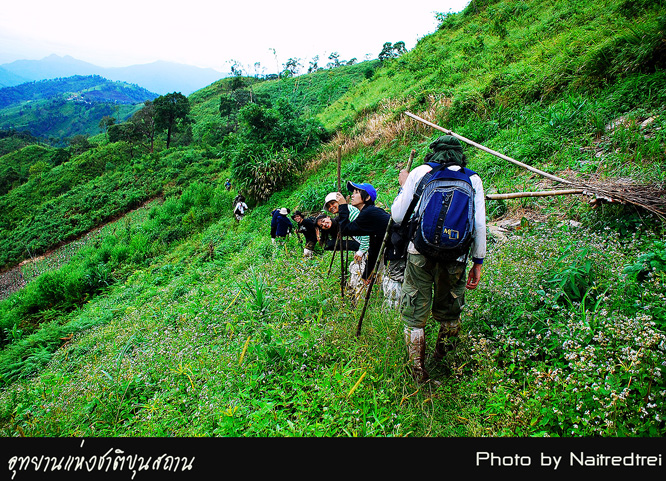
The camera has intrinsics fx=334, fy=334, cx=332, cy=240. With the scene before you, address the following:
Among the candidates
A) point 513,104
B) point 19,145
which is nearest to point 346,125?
point 513,104

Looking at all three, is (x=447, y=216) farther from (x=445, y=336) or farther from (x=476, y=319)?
(x=476, y=319)

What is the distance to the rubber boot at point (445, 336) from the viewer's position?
8.96 ft

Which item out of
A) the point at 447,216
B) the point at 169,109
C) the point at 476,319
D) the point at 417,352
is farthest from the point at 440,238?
the point at 169,109

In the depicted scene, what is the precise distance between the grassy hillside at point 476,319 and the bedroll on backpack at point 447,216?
82 centimetres

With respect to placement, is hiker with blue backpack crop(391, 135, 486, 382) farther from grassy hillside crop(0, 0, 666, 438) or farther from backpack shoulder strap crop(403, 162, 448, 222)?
grassy hillside crop(0, 0, 666, 438)

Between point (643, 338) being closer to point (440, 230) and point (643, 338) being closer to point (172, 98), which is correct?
point (440, 230)

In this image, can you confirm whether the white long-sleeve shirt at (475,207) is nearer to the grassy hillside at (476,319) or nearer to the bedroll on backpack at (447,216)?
the bedroll on backpack at (447,216)

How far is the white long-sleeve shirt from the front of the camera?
237 cm

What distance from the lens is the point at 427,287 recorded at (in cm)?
251

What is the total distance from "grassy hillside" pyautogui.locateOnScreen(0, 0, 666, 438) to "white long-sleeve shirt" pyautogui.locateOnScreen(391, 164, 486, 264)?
700mm

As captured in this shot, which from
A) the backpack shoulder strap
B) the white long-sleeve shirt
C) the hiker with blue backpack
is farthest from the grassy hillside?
the backpack shoulder strap

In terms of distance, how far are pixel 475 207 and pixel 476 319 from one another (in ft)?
3.87

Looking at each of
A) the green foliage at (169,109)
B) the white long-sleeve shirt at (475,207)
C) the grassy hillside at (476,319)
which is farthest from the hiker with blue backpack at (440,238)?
the green foliage at (169,109)

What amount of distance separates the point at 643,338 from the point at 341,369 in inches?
77.8
